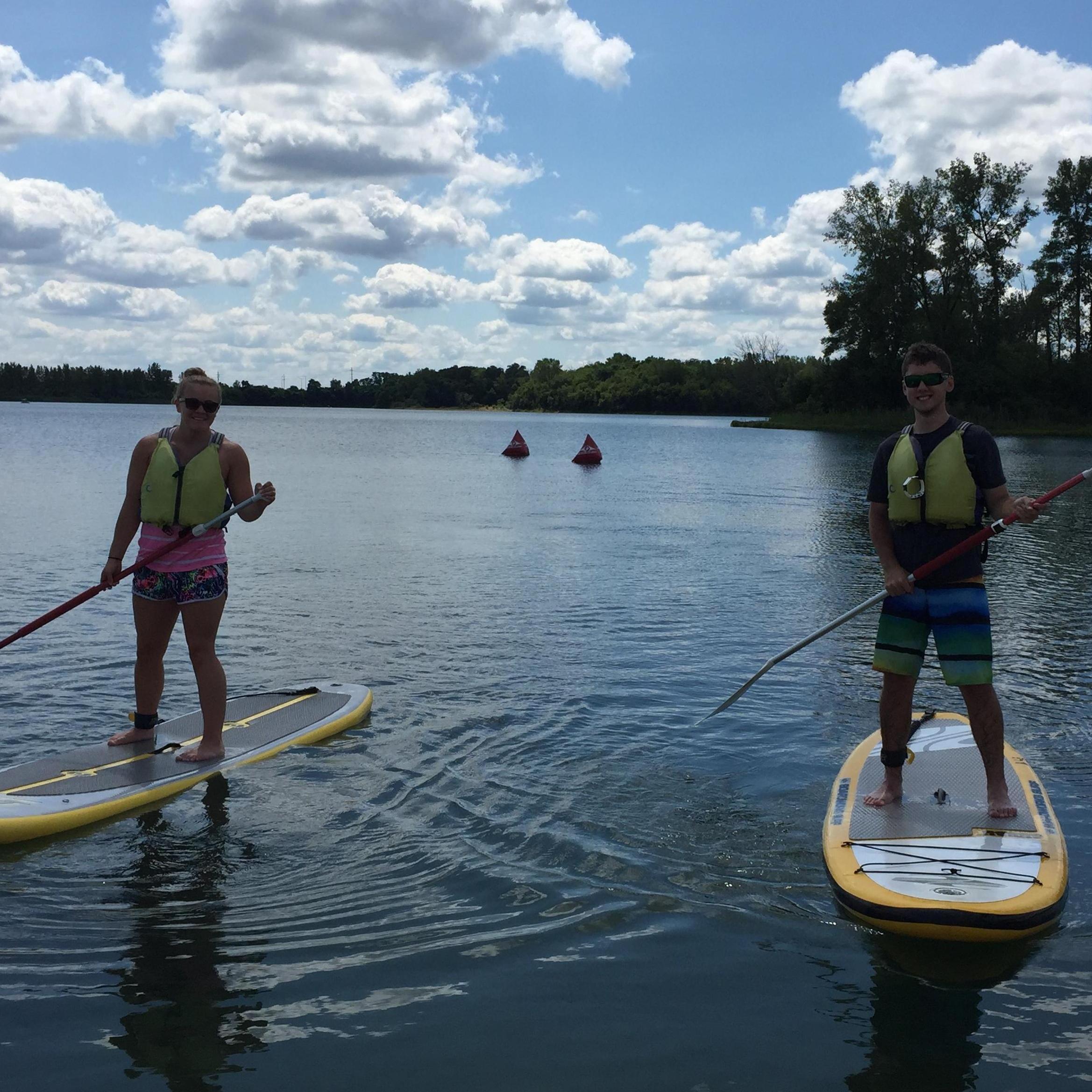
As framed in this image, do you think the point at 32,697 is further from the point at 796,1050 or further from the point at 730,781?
the point at 796,1050

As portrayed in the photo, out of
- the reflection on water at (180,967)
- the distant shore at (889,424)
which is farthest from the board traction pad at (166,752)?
the distant shore at (889,424)

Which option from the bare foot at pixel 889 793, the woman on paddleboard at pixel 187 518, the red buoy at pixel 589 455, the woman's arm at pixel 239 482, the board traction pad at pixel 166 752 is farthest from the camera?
the red buoy at pixel 589 455

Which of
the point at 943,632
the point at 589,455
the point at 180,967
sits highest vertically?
the point at 589,455

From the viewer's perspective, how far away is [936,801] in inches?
214

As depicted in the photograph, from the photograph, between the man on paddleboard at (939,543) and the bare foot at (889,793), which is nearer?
the man on paddleboard at (939,543)

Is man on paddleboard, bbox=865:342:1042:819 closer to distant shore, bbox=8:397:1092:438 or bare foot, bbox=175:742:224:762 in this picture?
bare foot, bbox=175:742:224:762

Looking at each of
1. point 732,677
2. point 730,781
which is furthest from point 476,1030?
point 732,677

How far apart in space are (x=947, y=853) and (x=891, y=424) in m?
71.2

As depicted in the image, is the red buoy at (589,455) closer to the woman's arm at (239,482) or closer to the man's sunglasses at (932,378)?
the woman's arm at (239,482)

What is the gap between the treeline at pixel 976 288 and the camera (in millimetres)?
69562

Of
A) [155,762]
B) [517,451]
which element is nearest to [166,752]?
[155,762]

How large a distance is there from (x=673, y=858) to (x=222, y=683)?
8.94ft

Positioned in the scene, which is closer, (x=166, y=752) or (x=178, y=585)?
(x=178, y=585)

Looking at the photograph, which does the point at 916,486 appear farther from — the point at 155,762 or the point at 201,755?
the point at 155,762
